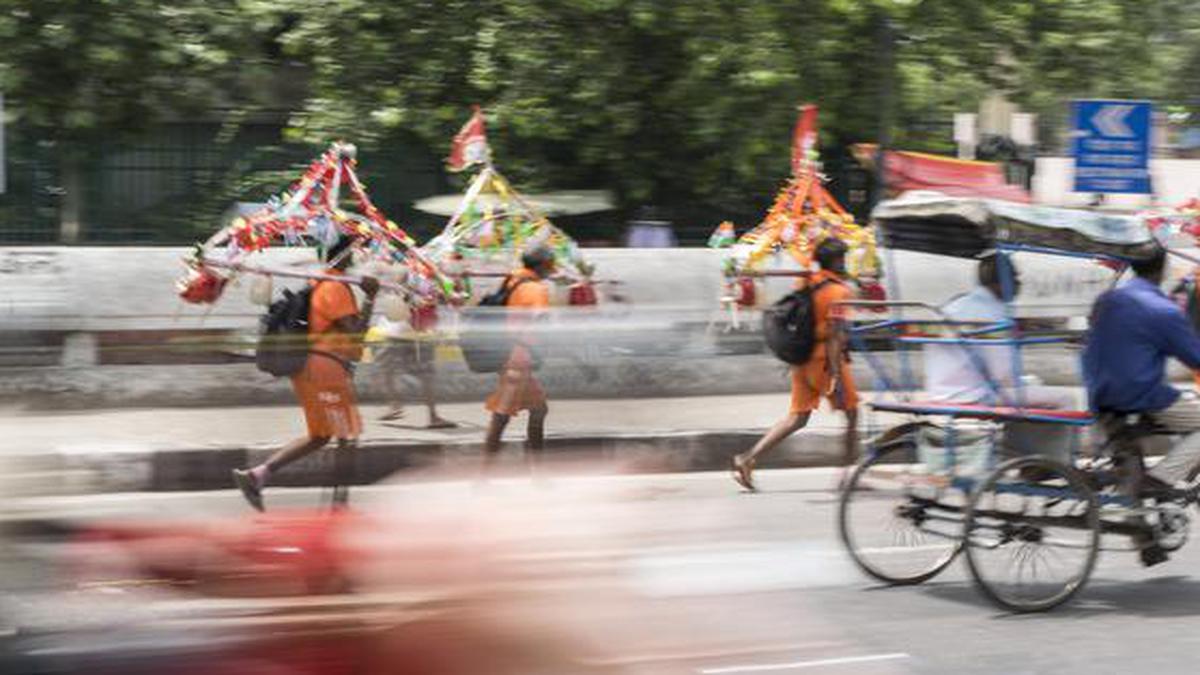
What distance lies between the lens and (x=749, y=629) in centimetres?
315

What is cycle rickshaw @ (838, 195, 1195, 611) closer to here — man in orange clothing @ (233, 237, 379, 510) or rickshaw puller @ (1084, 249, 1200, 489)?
rickshaw puller @ (1084, 249, 1200, 489)

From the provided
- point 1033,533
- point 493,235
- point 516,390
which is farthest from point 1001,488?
point 493,235

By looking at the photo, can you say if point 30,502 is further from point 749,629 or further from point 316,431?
point 316,431

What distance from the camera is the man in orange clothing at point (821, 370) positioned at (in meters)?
9.67

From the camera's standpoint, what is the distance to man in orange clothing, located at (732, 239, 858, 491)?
9.67 m

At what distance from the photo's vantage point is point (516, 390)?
3.41 meters

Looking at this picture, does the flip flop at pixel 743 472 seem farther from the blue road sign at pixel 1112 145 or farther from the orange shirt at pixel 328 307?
the blue road sign at pixel 1112 145

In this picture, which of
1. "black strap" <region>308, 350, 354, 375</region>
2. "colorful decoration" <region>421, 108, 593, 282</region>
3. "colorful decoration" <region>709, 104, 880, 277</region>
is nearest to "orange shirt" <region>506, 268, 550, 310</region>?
"black strap" <region>308, 350, 354, 375</region>

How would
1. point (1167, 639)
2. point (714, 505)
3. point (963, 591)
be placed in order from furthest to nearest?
point (963, 591) < point (1167, 639) < point (714, 505)

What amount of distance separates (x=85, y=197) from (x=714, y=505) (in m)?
12.0

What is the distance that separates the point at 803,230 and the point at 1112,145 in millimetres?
2853

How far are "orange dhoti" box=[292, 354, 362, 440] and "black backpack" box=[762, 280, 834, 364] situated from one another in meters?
3.68

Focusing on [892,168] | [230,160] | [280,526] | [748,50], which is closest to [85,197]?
[230,160]

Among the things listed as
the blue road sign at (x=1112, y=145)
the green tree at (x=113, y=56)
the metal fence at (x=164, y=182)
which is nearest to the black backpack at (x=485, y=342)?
the blue road sign at (x=1112, y=145)
